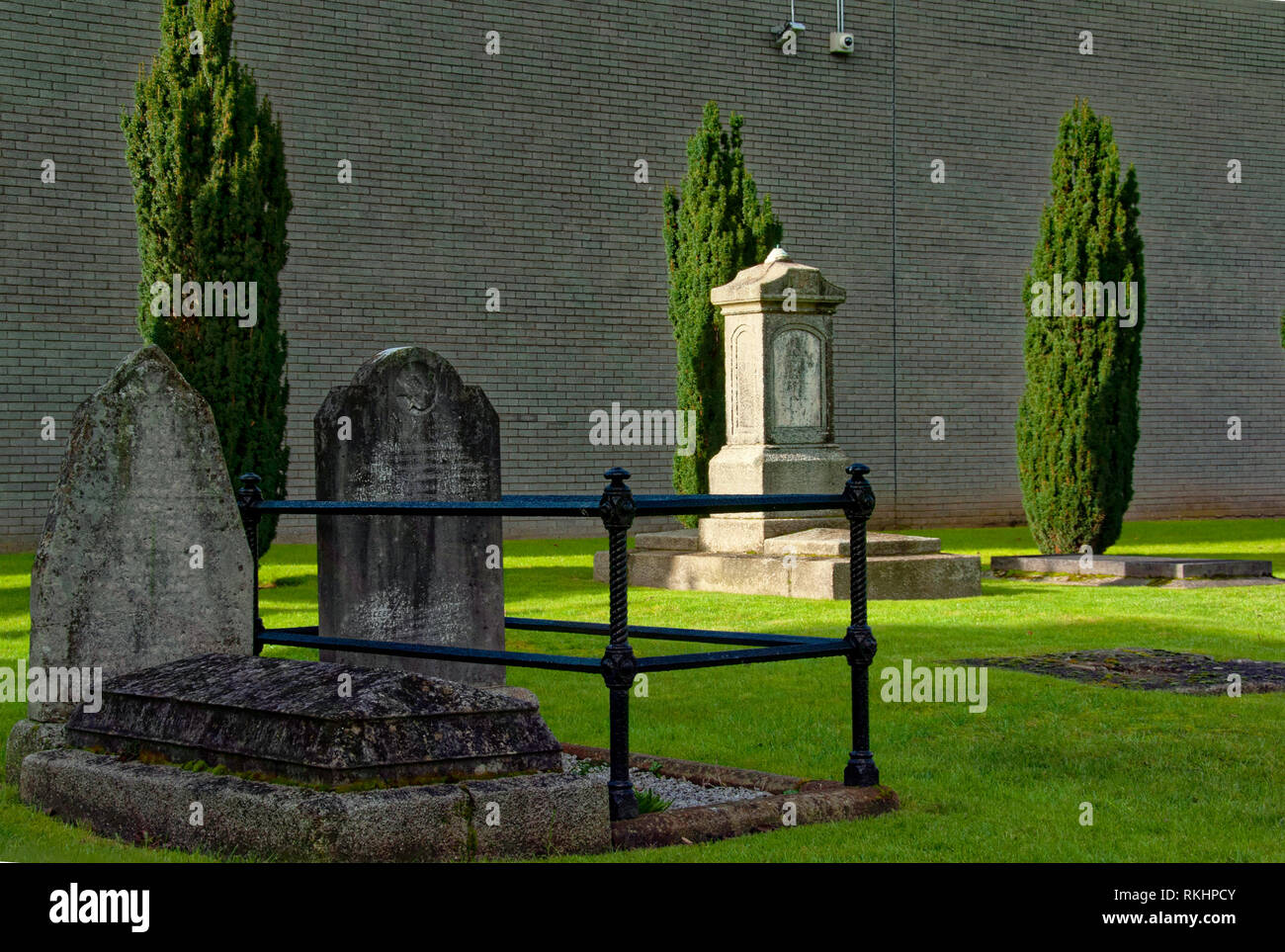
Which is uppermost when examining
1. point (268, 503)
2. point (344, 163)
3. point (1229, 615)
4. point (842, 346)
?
point (344, 163)

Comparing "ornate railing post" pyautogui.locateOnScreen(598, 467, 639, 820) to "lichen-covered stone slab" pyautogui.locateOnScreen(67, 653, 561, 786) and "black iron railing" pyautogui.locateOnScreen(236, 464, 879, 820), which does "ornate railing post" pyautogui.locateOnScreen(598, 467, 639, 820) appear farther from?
"lichen-covered stone slab" pyautogui.locateOnScreen(67, 653, 561, 786)

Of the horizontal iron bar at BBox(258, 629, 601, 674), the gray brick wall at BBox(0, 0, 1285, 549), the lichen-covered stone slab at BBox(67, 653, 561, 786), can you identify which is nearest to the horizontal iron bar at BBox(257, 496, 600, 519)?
the horizontal iron bar at BBox(258, 629, 601, 674)

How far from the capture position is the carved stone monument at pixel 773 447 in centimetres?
1323

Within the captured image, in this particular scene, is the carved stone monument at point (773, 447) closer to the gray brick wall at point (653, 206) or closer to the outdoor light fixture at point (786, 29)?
the gray brick wall at point (653, 206)

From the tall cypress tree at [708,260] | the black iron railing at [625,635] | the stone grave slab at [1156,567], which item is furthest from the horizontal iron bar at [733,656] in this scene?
the tall cypress tree at [708,260]

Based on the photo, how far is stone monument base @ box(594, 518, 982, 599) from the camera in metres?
12.7

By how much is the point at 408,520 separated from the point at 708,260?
10.5m

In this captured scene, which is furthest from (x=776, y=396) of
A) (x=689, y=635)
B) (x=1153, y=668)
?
(x=689, y=635)

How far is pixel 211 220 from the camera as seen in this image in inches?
522

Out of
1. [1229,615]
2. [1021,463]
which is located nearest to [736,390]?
[1021,463]

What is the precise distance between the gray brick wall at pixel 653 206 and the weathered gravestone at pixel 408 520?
36.8 ft

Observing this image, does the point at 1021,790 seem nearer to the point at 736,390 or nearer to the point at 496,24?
the point at 736,390

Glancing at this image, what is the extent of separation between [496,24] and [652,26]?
2.19m

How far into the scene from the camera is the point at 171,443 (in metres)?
5.34
